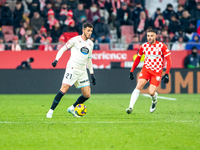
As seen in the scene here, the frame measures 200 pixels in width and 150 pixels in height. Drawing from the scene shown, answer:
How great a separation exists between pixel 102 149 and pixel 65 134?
50.9 inches

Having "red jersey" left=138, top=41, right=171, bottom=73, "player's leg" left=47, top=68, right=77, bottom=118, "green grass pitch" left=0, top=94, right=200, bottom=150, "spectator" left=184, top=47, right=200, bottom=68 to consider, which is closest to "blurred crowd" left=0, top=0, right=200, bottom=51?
"spectator" left=184, top=47, right=200, bottom=68

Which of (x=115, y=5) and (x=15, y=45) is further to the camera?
(x=115, y=5)

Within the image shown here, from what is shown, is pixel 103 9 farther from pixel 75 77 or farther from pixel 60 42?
pixel 75 77

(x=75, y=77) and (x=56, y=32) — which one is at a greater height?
(x=56, y=32)

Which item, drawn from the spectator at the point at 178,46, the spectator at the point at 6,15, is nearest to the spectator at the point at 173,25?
the spectator at the point at 178,46

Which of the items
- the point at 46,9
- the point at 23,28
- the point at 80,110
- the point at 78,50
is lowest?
the point at 80,110

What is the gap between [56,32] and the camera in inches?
742

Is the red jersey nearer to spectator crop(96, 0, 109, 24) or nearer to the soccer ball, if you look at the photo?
the soccer ball

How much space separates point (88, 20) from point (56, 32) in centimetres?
218

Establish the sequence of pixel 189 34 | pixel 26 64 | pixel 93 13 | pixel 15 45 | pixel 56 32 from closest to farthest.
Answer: pixel 15 45 < pixel 26 64 < pixel 56 32 < pixel 189 34 < pixel 93 13

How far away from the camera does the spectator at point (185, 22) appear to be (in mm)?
20428

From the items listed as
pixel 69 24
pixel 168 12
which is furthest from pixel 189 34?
pixel 69 24

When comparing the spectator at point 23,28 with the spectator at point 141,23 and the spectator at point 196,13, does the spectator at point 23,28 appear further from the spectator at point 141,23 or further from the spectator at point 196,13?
the spectator at point 196,13

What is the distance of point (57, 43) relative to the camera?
17.8 metres
